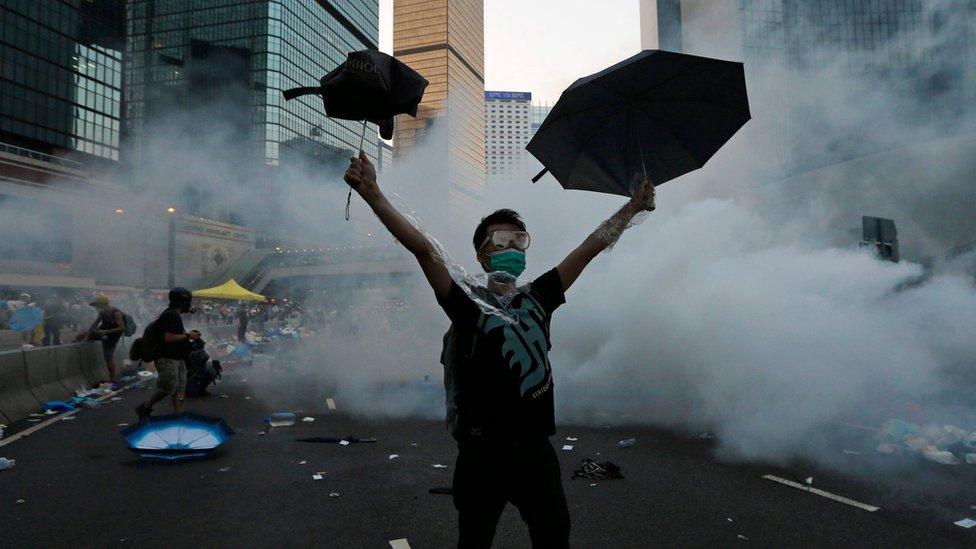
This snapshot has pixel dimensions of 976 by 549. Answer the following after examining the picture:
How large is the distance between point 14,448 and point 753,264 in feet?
23.3

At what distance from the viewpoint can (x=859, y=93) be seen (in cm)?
1570

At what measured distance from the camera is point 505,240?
1.62 metres

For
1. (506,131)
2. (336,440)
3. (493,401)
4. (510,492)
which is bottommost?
(336,440)

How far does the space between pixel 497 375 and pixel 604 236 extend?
27.7 inches

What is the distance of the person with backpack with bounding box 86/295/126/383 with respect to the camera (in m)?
8.41

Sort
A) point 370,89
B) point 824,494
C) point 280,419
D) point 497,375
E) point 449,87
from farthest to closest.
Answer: point 449,87 → point 280,419 → point 824,494 → point 370,89 → point 497,375

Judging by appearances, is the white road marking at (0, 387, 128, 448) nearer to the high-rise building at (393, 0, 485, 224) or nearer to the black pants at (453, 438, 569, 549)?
the black pants at (453, 438, 569, 549)

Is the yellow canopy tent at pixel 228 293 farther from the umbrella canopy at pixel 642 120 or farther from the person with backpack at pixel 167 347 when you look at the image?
the umbrella canopy at pixel 642 120

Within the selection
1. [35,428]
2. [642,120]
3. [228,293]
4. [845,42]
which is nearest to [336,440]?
[35,428]

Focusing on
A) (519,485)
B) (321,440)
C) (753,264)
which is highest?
(753,264)

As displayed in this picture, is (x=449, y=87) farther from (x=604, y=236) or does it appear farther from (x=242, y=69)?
(x=242, y=69)

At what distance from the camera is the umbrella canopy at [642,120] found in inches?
76.7

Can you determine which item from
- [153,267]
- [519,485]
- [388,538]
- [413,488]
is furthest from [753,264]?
[153,267]

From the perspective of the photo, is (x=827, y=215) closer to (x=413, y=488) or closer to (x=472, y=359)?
(x=413, y=488)
